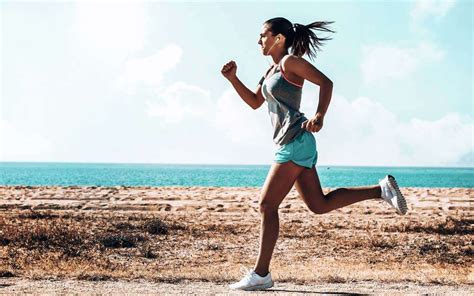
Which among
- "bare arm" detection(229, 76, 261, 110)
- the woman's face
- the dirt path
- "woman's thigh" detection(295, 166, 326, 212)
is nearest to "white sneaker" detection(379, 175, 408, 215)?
"woman's thigh" detection(295, 166, 326, 212)

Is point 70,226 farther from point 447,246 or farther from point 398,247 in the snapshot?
point 447,246

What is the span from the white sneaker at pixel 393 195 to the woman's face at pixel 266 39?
145 centimetres

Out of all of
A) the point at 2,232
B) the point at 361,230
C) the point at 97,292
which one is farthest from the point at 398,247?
the point at 2,232

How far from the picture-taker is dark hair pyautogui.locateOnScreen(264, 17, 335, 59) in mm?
4988

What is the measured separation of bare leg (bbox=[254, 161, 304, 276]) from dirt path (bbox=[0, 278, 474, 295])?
30 centimetres

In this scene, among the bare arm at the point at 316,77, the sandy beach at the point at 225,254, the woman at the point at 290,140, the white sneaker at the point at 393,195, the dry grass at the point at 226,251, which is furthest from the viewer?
the dry grass at the point at 226,251

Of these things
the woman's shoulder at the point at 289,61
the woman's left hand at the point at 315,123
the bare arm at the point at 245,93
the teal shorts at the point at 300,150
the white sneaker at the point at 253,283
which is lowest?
the white sneaker at the point at 253,283

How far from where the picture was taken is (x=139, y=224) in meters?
10.6

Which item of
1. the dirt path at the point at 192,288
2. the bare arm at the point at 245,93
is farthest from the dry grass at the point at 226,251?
the bare arm at the point at 245,93

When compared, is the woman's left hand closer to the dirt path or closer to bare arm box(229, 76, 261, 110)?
bare arm box(229, 76, 261, 110)

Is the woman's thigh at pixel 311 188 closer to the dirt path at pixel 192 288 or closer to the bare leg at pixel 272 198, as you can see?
the bare leg at pixel 272 198

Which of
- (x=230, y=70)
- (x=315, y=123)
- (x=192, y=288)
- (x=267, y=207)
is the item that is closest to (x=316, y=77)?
(x=315, y=123)

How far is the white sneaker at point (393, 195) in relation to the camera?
5.05 meters

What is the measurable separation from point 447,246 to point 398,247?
2.51 ft
